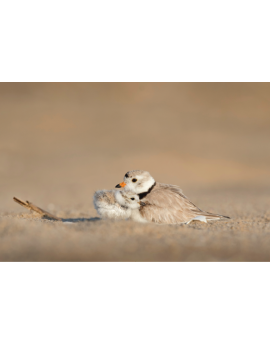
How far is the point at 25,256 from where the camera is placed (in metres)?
3.05

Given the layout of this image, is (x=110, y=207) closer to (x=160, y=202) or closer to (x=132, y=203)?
(x=132, y=203)

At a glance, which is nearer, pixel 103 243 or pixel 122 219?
pixel 103 243

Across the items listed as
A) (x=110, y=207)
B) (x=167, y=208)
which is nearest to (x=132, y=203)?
(x=110, y=207)

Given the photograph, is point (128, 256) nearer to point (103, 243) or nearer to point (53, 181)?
point (103, 243)

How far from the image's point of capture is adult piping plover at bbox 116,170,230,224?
4.29 meters

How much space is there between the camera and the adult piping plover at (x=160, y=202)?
4285 millimetres

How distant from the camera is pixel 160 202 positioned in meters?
4.35

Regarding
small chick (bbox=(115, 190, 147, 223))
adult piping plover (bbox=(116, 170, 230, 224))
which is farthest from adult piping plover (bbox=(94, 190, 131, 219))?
adult piping plover (bbox=(116, 170, 230, 224))

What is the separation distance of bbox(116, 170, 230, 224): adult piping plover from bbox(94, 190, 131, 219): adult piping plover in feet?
0.59

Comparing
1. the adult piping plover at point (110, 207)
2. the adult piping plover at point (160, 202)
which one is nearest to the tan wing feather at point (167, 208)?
the adult piping plover at point (160, 202)

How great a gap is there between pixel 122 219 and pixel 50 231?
2.99 ft

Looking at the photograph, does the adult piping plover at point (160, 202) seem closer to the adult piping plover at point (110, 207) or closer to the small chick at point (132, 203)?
the small chick at point (132, 203)

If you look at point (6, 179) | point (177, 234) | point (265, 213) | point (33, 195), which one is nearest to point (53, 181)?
point (6, 179)

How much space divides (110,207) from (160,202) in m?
0.60
